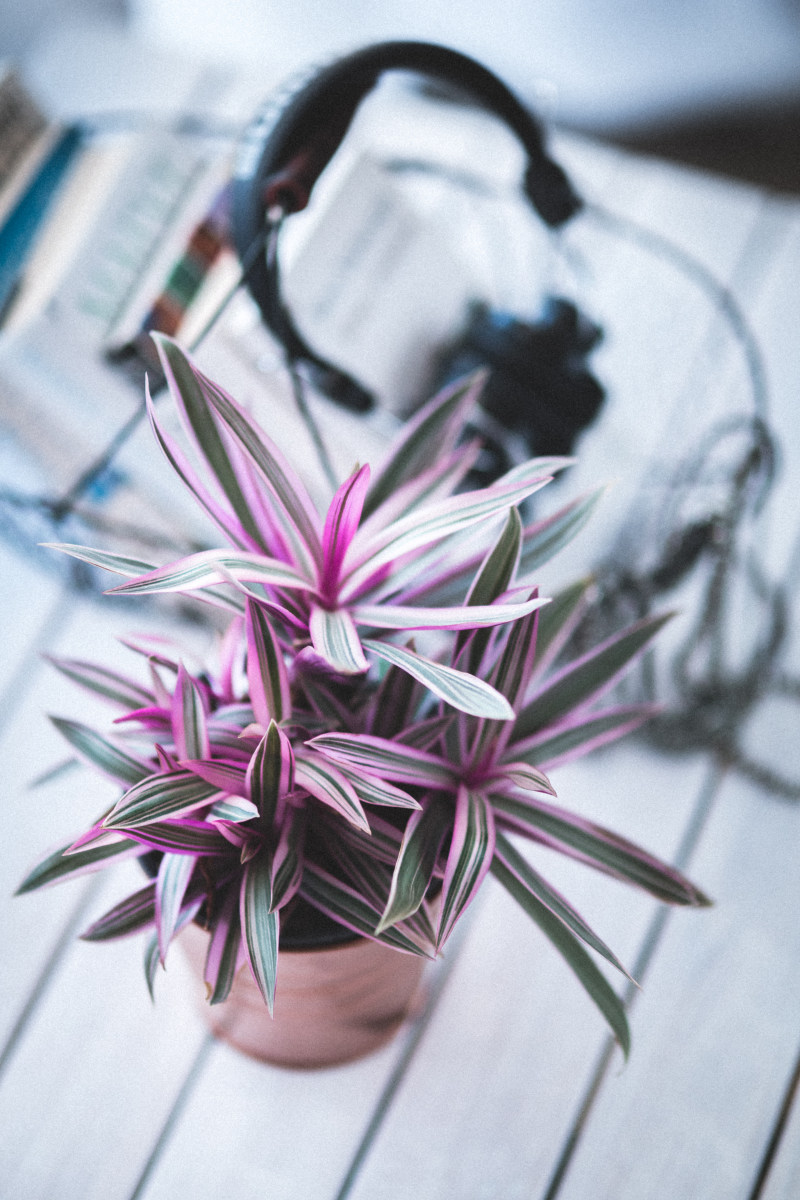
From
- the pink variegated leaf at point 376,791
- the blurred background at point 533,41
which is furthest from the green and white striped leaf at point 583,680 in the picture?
the blurred background at point 533,41

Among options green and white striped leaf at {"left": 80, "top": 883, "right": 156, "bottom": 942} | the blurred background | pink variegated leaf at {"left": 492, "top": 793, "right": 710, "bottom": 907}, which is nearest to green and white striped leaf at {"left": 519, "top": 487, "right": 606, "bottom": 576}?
pink variegated leaf at {"left": 492, "top": 793, "right": 710, "bottom": 907}

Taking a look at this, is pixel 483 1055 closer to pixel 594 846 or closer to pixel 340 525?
pixel 594 846

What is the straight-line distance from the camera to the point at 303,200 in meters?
0.44

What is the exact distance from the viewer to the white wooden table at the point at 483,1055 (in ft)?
1.83

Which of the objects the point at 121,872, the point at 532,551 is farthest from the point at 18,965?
the point at 532,551

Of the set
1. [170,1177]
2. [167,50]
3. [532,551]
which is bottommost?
[170,1177]

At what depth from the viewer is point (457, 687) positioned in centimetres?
33

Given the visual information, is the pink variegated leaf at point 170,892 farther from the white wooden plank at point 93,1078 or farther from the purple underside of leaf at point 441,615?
the white wooden plank at point 93,1078

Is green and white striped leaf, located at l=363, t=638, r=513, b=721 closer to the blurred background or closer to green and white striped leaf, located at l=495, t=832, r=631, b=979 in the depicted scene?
green and white striped leaf, located at l=495, t=832, r=631, b=979

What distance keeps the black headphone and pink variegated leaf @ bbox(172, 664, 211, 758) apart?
0.20 meters

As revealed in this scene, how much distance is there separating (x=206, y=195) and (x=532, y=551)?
42 centimetres

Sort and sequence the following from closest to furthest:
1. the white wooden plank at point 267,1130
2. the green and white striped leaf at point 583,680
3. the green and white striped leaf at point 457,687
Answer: the green and white striped leaf at point 457,687, the green and white striped leaf at point 583,680, the white wooden plank at point 267,1130

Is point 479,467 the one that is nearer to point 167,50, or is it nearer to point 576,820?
point 576,820

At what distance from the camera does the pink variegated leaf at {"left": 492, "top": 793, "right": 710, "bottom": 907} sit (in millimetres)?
405
